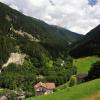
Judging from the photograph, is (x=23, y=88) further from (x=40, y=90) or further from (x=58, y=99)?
(x=58, y=99)

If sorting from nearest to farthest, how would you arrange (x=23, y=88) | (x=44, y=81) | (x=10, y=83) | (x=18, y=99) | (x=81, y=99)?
(x=81, y=99) → (x=18, y=99) → (x=23, y=88) → (x=10, y=83) → (x=44, y=81)

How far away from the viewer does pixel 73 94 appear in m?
49.7

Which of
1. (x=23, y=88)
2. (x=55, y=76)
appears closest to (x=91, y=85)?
(x=23, y=88)

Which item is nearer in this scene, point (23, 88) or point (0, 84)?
point (23, 88)

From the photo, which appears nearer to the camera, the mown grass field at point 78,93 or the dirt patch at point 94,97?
the dirt patch at point 94,97

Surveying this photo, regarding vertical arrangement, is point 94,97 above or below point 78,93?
below

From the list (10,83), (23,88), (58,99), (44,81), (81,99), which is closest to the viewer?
(81,99)

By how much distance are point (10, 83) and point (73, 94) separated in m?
122

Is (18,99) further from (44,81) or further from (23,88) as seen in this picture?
(44,81)

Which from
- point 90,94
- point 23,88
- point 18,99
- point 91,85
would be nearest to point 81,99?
point 90,94

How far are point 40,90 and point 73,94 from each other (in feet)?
385

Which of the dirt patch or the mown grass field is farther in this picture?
the mown grass field

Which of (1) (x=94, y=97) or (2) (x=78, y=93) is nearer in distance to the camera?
(1) (x=94, y=97)

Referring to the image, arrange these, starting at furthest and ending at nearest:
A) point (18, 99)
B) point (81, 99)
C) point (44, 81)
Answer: point (44, 81)
point (18, 99)
point (81, 99)
